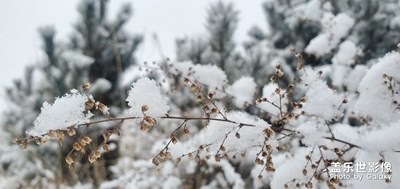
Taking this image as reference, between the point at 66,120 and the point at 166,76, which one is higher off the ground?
the point at 166,76

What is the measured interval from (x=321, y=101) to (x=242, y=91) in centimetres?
89

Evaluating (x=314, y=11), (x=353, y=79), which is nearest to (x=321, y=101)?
(x=353, y=79)

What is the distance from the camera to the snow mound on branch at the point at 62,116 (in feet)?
3.18

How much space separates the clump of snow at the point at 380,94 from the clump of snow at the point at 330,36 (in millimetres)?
1139

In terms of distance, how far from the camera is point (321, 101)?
136cm

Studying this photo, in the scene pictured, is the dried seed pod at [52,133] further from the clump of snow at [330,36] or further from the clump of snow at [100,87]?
the clump of snow at [100,87]

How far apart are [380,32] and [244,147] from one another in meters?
4.75

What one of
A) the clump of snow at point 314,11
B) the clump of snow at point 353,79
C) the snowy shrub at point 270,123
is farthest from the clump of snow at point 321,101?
the clump of snow at point 314,11

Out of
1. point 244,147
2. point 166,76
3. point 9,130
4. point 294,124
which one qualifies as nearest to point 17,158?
point 9,130

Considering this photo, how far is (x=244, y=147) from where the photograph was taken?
1.21 metres

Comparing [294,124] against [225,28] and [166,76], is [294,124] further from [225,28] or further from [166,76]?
[225,28]

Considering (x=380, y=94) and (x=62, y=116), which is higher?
(x=380, y=94)

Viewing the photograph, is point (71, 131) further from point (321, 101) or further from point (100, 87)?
point (100, 87)

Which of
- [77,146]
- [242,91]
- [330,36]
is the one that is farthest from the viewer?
[330,36]
